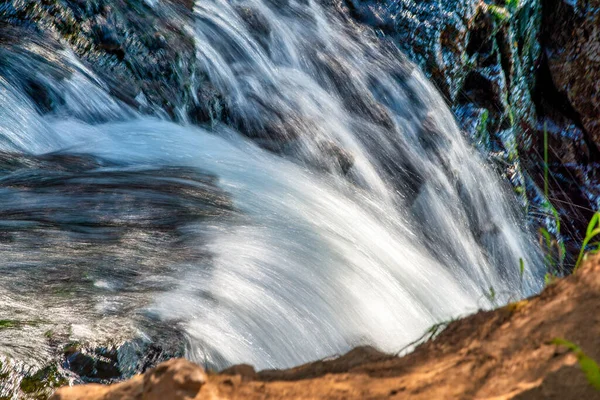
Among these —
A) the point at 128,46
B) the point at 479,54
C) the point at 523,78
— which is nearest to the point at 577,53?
the point at 523,78

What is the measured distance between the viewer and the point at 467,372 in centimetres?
162

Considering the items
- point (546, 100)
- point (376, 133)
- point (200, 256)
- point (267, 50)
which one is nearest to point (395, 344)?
point (200, 256)

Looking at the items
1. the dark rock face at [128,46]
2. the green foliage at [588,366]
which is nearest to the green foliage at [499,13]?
the dark rock face at [128,46]

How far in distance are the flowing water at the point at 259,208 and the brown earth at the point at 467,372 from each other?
83 centimetres

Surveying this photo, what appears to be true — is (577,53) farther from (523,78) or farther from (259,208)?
(259,208)

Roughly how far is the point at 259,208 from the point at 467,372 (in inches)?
78.4

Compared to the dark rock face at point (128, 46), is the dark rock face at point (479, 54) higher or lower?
higher

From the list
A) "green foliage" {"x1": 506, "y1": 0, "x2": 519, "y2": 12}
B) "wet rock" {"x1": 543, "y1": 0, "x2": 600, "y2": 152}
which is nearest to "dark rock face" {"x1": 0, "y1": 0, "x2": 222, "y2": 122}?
"green foliage" {"x1": 506, "y1": 0, "x2": 519, "y2": 12}

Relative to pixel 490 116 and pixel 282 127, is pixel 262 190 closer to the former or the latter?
pixel 282 127

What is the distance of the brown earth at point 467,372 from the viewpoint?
4.88 ft

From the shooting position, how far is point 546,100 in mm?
5715

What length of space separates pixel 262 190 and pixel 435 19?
2.34m

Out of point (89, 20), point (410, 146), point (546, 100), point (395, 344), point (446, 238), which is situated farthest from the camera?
point (546, 100)

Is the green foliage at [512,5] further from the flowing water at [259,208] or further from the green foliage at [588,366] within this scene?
the green foliage at [588,366]
